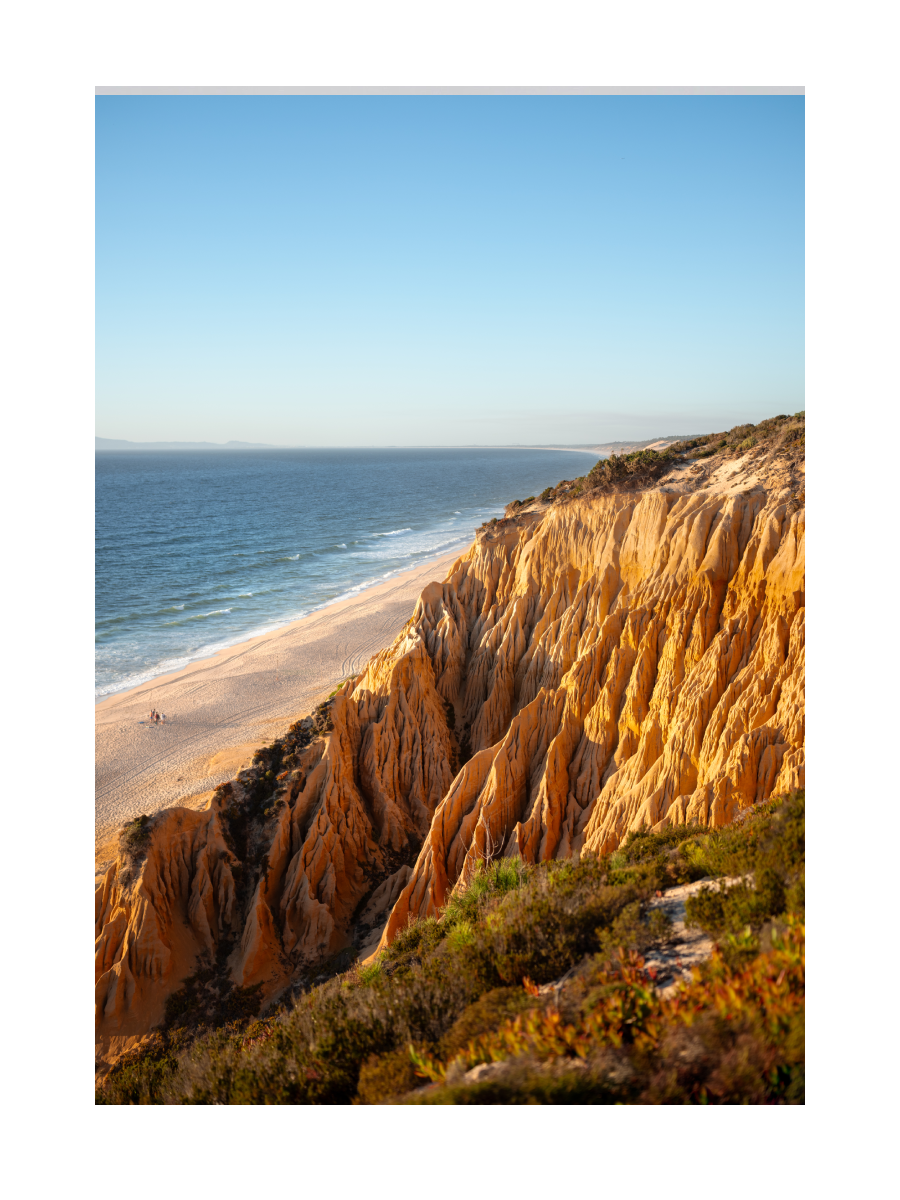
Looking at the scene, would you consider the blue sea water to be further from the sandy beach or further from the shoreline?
the sandy beach

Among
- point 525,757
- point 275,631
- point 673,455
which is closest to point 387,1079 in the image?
point 525,757

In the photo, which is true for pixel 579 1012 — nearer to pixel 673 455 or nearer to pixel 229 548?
pixel 673 455

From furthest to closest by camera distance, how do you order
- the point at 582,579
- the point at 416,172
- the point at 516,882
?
the point at 582,579 → the point at 516,882 → the point at 416,172

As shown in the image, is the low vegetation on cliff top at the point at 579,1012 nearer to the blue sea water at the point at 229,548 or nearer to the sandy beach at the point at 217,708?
the blue sea water at the point at 229,548

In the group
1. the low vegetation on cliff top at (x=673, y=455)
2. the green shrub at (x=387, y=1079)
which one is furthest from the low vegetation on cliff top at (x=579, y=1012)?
the low vegetation on cliff top at (x=673, y=455)

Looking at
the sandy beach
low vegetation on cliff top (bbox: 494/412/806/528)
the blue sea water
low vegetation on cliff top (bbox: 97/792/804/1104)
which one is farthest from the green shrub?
low vegetation on cliff top (bbox: 494/412/806/528)
